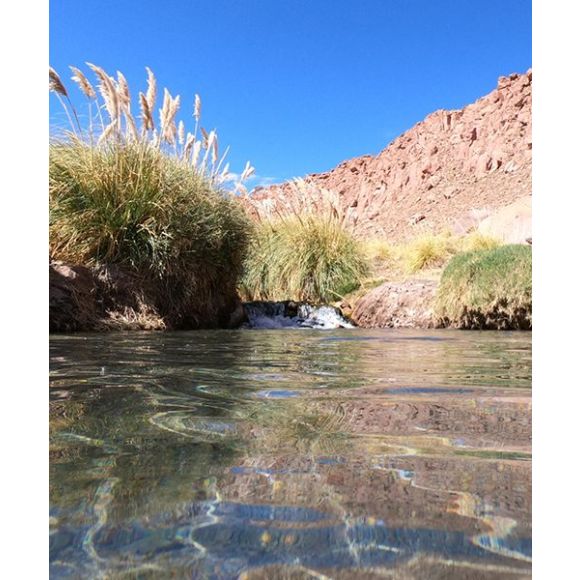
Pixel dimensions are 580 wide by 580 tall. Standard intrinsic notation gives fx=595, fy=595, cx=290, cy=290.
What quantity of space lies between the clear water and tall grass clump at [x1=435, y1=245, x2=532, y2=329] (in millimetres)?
A: 4190

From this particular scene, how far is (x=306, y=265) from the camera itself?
772 cm

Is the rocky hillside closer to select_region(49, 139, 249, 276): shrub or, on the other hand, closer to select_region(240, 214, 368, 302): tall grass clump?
select_region(240, 214, 368, 302): tall grass clump

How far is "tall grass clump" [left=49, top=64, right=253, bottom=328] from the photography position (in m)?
4.66

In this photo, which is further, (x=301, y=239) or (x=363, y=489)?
(x=301, y=239)

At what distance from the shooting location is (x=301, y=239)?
791cm

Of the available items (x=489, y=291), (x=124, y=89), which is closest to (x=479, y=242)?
(x=489, y=291)

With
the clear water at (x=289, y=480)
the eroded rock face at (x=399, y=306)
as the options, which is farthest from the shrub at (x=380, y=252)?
the clear water at (x=289, y=480)

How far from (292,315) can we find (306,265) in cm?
143

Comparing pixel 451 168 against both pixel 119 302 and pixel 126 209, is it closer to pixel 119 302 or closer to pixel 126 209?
pixel 126 209

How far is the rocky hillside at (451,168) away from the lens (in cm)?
3238

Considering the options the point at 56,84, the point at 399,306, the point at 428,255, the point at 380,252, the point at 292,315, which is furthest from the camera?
the point at 380,252

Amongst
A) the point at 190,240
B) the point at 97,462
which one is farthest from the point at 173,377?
the point at 190,240
